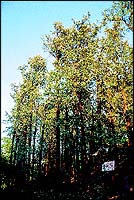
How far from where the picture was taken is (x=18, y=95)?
3738 cm

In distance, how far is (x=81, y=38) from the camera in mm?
Result: 28875

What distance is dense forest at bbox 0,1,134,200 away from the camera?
21.8m

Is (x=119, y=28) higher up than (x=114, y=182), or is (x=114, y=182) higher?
(x=119, y=28)

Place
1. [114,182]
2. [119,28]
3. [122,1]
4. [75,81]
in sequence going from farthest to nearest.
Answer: [75,81]
[119,28]
[122,1]
[114,182]

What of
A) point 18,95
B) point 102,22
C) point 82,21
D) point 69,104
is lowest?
point 69,104

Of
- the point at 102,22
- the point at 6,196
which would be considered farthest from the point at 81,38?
the point at 6,196

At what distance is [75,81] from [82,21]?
7.76m

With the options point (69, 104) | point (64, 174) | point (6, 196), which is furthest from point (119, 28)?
point (6, 196)

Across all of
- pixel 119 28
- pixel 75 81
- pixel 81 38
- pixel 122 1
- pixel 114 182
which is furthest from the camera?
pixel 81 38

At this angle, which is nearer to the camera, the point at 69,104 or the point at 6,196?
the point at 6,196

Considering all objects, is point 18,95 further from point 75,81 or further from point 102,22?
point 102,22

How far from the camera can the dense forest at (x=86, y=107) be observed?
21.8 m

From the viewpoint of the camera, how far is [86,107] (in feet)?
100

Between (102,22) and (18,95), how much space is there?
17.8 m
